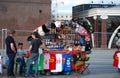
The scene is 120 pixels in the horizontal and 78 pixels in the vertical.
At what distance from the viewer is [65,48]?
58.7 feet

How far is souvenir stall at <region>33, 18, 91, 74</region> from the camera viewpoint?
57.6ft

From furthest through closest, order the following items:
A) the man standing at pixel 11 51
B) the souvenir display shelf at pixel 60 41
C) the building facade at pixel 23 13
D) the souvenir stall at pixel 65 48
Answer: the building facade at pixel 23 13, the souvenir display shelf at pixel 60 41, the souvenir stall at pixel 65 48, the man standing at pixel 11 51

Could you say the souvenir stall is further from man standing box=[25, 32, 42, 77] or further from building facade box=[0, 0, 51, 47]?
building facade box=[0, 0, 51, 47]

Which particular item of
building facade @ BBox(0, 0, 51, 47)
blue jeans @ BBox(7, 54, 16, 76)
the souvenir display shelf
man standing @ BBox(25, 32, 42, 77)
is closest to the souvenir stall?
the souvenir display shelf

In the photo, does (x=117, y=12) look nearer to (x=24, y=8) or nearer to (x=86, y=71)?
(x=24, y=8)

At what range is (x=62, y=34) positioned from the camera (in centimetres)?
1803

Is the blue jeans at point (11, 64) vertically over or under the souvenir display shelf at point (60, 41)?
under

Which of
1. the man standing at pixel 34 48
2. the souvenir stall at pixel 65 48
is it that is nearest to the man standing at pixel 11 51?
the man standing at pixel 34 48

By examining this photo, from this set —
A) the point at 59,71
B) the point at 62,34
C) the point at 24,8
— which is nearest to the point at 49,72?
the point at 59,71

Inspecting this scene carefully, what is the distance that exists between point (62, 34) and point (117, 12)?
4876 cm

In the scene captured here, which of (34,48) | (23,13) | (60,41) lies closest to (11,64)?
(34,48)

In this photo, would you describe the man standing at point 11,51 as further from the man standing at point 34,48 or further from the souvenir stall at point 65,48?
the souvenir stall at point 65,48

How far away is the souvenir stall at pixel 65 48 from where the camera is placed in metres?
17.6

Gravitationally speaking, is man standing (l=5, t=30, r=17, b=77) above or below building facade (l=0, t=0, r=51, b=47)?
below
